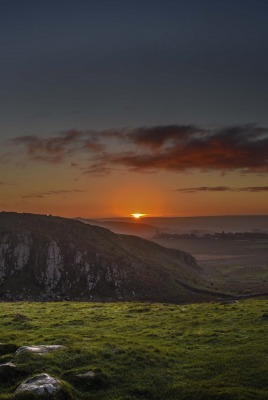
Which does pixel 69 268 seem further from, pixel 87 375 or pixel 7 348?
pixel 87 375

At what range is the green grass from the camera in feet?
71.2

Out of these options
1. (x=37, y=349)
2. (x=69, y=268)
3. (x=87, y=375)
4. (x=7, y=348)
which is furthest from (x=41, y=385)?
(x=69, y=268)

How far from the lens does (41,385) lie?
66.6ft

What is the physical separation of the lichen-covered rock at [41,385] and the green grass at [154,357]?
2.23 ft

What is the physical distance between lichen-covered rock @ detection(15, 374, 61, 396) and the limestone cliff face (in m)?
71.9

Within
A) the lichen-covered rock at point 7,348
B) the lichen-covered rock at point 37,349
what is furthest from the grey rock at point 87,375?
the lichen-covered rock at point 7,348

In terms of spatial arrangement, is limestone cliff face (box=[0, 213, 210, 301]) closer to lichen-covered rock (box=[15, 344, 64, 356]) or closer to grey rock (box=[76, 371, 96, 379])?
lichen-covered rock (box=[15, 344, 64, 356])

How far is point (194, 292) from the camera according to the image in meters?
111

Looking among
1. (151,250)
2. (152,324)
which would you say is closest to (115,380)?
(152,324)

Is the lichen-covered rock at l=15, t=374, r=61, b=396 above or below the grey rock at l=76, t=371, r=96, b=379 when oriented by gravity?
above

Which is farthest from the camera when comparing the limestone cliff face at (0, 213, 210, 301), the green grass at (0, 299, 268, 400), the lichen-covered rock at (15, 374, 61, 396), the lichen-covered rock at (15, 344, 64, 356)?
the limestone cliff face at (0, 213, 210, 301)

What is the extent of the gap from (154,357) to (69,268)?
86670mm

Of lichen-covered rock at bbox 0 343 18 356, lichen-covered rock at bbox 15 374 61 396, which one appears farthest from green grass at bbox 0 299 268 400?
lichen-covered rock at bbox 15 374 61 396

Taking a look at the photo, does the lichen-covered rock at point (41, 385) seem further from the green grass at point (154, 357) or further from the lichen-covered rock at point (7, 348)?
the lichen-covered rock at point (7, 348)
